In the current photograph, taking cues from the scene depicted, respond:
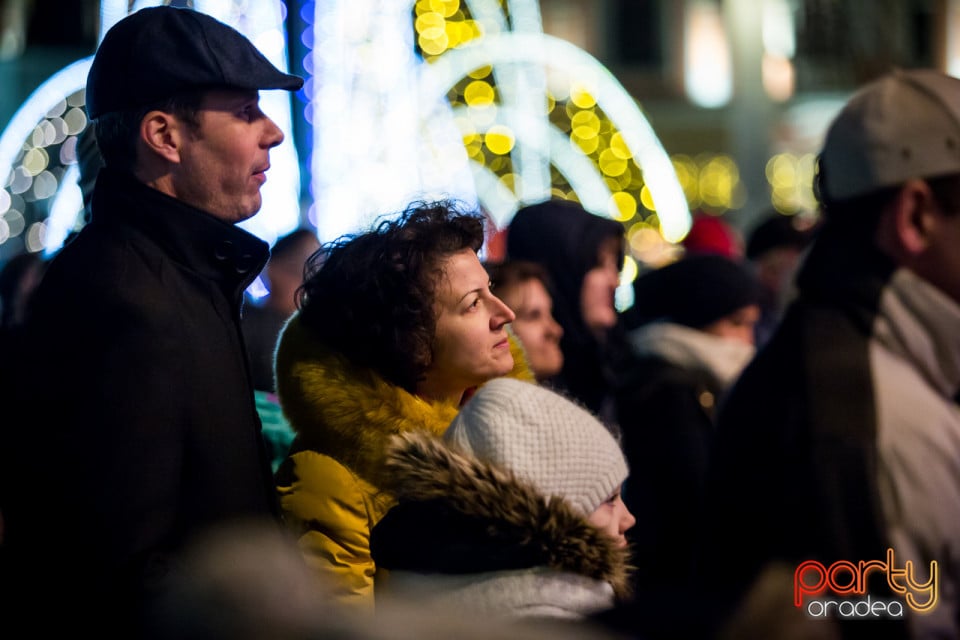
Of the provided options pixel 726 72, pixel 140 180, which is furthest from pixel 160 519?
pixel 726 72

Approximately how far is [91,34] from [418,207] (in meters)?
29.5

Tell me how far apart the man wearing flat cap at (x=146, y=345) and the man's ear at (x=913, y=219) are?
1197mm

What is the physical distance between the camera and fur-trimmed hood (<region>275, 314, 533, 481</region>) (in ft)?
9.08

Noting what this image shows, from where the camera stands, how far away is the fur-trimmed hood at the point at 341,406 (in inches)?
109

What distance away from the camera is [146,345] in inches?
90.4

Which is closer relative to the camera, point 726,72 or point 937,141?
point 937,141

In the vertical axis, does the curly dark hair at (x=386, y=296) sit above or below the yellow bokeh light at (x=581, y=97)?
above

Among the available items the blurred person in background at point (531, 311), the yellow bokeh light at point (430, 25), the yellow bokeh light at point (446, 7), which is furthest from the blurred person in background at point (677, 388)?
the yellow bokeh light at point (446, 7)

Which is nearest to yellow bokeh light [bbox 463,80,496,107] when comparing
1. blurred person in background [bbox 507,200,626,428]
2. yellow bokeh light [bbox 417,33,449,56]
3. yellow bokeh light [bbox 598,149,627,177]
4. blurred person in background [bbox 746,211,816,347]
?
yellow bokeh light [bbox 598,149,627,177]

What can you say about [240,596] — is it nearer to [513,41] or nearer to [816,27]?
[513,41]

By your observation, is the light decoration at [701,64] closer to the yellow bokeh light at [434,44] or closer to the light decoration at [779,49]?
the light decoration at [779,49]

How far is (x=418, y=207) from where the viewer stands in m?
3.08

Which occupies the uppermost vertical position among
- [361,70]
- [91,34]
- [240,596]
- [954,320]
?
[240,596]

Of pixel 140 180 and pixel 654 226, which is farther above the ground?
pixel 140 180
